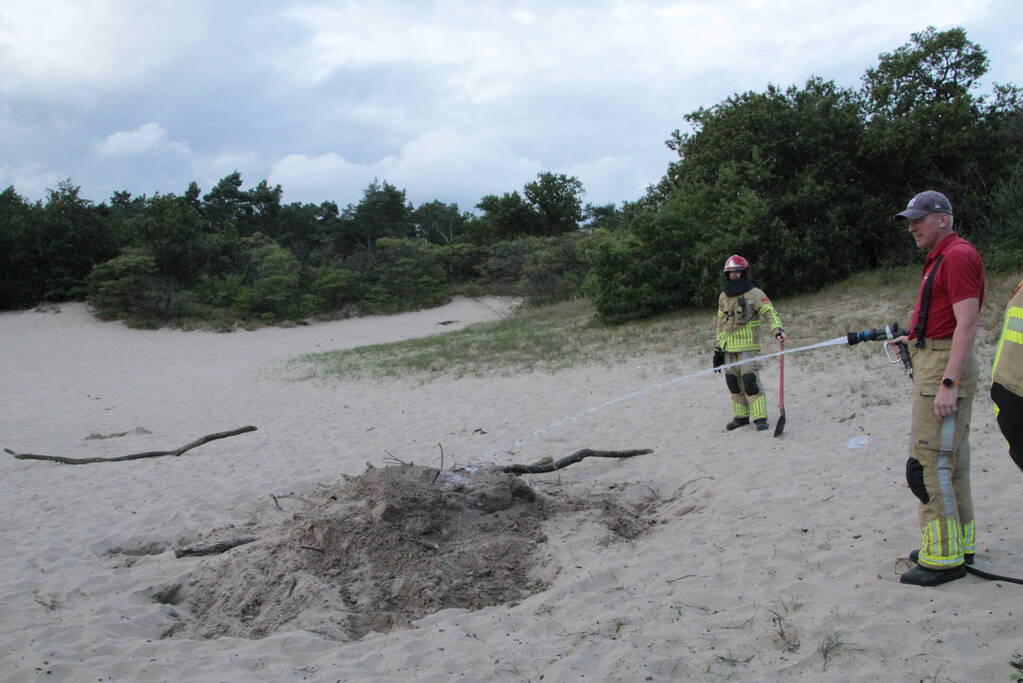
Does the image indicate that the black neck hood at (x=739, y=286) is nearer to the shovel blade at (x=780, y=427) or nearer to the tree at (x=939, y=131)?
the shovel blade at (x=780, y=427)

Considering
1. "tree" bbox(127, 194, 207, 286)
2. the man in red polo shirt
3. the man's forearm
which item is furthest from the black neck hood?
"tree" bbox(127, 194, 207, 286)

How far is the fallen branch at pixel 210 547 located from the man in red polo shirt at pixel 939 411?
482 centimetres

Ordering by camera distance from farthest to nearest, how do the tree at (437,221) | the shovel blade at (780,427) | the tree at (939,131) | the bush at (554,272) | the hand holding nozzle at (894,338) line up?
the tree at (437,221) < the bush at (554,272) < the tree at (939,131) < the shovel blade at (780,427) < the hand holding nozzle at (894,338)

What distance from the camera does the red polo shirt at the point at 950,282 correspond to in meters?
3.67

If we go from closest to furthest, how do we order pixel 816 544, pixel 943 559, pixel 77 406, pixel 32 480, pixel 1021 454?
1. pixel 1021 454
2. pixel 943 559
3. pixel 816 544
4. pixel 32 480
5. pixel 77 406

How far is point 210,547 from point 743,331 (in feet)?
19.4

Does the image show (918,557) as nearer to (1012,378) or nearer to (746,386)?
(1012,378)

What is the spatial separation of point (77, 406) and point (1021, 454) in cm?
1673

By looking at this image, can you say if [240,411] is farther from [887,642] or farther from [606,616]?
[887,642]

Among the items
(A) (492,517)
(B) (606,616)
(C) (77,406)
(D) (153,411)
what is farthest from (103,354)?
(B) (606,616)

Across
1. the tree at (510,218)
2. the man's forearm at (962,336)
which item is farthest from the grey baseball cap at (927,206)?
the tree at (510,218)

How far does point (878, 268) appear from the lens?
2000 cm

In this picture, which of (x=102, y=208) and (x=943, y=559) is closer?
(x=943, y=559)

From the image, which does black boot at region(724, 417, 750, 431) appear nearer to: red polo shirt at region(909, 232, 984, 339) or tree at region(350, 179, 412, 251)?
red polo shirt at region(909, 232, 984, 339)
